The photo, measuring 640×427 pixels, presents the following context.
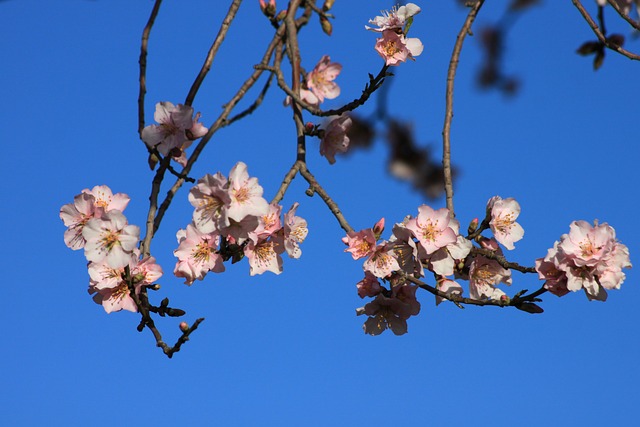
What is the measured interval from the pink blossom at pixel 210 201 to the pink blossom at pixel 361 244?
44 cm

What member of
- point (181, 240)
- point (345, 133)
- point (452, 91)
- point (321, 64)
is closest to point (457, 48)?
point (452, 91)

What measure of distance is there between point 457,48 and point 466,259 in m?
0.93

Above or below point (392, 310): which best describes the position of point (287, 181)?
above

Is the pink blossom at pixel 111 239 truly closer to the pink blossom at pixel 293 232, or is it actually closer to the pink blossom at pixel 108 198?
the pink blossom at pixel 108 198

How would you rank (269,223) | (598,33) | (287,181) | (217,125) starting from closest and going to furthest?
(269,223) → (287,181) → (217,125) → (598,33)

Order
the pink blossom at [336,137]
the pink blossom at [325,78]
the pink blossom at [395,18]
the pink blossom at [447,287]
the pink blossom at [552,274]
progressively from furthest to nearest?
the pink blossom at [325,78]
the pink blossom at [336,137]
the pink blossom at [395,18]
the pink blossom at [447,287]
the pink blossom at [552,274]

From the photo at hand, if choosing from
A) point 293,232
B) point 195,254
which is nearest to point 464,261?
point 293,232

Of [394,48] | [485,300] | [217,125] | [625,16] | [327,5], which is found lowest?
[485,300]

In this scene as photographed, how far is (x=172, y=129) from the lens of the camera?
324 cm

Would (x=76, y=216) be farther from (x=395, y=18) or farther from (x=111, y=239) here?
(x=395, y=18)

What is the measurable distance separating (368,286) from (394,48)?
0.94 m

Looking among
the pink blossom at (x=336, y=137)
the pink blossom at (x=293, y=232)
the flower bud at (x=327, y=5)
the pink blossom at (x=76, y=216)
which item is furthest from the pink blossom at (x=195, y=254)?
the flower bud at (x=327, y=5)

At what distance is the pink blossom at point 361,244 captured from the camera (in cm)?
278

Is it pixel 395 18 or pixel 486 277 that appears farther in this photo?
pixel 395 18
